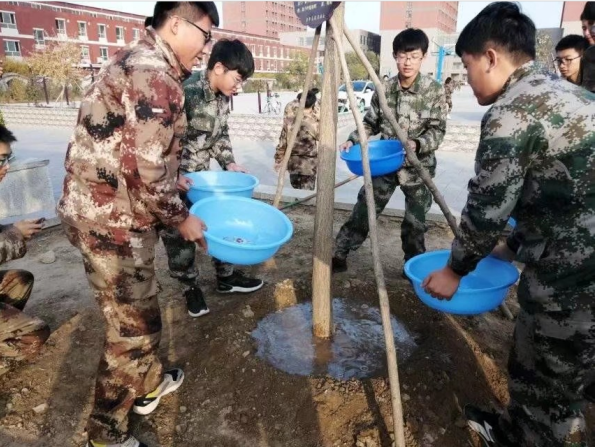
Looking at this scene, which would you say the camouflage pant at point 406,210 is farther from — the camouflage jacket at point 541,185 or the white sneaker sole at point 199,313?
the camouflage jacket at point 541,185

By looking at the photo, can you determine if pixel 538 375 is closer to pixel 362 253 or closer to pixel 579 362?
pixel 579 362

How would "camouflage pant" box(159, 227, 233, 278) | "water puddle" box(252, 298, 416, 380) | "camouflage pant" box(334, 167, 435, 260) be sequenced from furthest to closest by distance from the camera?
"camouflage pant" box(334, 167, 435, 260) < "camouflage pant" box(159, 227, 233, 278) < "water puddle" box(252, 298, 416, 380)

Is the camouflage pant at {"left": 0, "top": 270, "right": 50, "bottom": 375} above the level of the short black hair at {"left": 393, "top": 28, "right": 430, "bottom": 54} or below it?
below

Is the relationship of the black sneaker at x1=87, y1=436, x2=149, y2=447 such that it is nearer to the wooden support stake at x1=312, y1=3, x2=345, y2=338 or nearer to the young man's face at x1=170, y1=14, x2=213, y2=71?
the wooden support stake at x1=312, y1=3, x2=345, y2=338

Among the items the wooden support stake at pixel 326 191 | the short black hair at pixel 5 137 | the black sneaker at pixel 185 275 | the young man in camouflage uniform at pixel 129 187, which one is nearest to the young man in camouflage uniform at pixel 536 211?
the wooden support stake at pixel 326 191

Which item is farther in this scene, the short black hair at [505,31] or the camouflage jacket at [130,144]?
the camouflage jacket at [130,144]

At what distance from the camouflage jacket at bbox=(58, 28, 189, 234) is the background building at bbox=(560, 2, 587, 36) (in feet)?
195

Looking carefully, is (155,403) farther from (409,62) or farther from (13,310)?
(409,62)

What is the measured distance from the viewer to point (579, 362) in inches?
60.1

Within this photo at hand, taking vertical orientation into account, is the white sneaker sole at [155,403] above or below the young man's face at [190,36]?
below

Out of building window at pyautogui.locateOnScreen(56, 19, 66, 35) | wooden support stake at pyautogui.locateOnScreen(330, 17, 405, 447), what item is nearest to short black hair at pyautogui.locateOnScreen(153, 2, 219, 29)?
wooden support stake at pyautogui.locateOnScreen(330, 17, 405, 447)

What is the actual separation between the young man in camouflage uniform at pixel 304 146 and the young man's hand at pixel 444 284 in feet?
12.7

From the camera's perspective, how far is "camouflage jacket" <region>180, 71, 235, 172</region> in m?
3.00

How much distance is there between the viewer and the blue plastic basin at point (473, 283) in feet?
5.60
